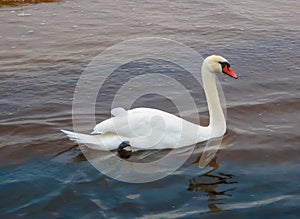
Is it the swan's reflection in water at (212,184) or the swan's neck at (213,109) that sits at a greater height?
the swan's neck at (213,109)

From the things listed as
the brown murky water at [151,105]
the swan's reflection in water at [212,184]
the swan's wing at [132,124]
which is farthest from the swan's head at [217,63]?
the swan's reflection in water at [212,184]

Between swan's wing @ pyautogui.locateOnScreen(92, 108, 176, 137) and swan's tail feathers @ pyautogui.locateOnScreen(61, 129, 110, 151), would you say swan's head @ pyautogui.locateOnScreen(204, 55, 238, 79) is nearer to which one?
swan's wing @ pyautogui.locateOnScreen(92, 108, 176, 137)

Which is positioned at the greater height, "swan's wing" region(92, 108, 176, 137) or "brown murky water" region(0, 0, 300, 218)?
"swan's wing" region(92, 108, 176, 137)

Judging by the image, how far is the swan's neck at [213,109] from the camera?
6352 mm

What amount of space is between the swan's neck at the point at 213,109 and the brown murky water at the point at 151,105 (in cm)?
24

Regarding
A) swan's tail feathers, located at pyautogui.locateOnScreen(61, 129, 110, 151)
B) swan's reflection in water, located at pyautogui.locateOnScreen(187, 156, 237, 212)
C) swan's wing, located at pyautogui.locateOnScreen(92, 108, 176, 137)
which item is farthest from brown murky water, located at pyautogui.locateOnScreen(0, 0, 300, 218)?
swan's wing, located at pyautogui.locateOnScreen(92, 108, 176, 137)

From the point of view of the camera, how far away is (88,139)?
5742mm

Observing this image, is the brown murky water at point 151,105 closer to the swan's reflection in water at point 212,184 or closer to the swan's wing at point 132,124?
the swan's reflection in water at point 212,184

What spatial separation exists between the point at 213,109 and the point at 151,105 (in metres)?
1.42

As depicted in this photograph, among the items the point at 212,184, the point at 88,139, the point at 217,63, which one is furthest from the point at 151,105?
the point at 212,184

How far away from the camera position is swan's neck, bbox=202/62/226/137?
20.8ft

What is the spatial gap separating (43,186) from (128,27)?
7644 millimetres

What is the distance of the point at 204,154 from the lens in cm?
600

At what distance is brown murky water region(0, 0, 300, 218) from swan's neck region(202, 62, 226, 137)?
Answer: 24cm
